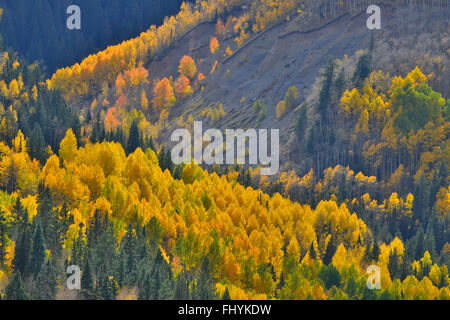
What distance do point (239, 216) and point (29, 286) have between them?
62.4 meters

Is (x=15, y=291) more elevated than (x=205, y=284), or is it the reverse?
(x=205, y=284)

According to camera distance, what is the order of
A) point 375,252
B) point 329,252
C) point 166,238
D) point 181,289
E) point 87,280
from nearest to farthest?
1. point 87,280
2. point 181,289
3. point 166,238
4. point 375,252
5. point 329,252

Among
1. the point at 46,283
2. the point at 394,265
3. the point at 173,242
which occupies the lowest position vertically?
the point at 46,283

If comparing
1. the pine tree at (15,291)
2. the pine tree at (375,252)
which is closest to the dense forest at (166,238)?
the pine tree at (15,291)

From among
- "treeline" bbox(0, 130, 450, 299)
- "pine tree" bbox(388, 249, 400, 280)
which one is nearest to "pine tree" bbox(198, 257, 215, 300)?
"treeline" bbox(0, 130, 450, 299)

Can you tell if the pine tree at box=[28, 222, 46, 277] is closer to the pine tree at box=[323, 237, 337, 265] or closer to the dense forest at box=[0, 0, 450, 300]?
the dense forest at box=[0, 0, 450, 300]

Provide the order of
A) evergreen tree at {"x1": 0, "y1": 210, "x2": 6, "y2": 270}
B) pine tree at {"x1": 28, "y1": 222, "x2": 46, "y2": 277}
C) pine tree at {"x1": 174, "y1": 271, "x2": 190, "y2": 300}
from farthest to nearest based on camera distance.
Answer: evergreen tree at {"x1": 0, "y1": 210, "x2": 6, "y2": 270} → pine tree at {"x1": 28, "y1": 222, "x2": 46, "y2": 277} → pine tree at {"x1": 174, "y1": 271, "x2": 190, "y2": 300}

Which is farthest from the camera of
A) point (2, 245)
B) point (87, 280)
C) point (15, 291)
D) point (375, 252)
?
point (375, 252)

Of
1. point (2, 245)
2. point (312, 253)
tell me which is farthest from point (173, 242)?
point (2, 245)

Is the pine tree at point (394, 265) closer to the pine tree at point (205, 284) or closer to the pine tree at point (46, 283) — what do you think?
the pine tree at point (205, 284)

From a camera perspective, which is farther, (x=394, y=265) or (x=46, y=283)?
(x=394, y=265)

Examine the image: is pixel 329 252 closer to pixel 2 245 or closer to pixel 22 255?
pixel 22 255

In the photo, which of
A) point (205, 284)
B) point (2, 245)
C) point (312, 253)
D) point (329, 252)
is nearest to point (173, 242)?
point (205, 284)
